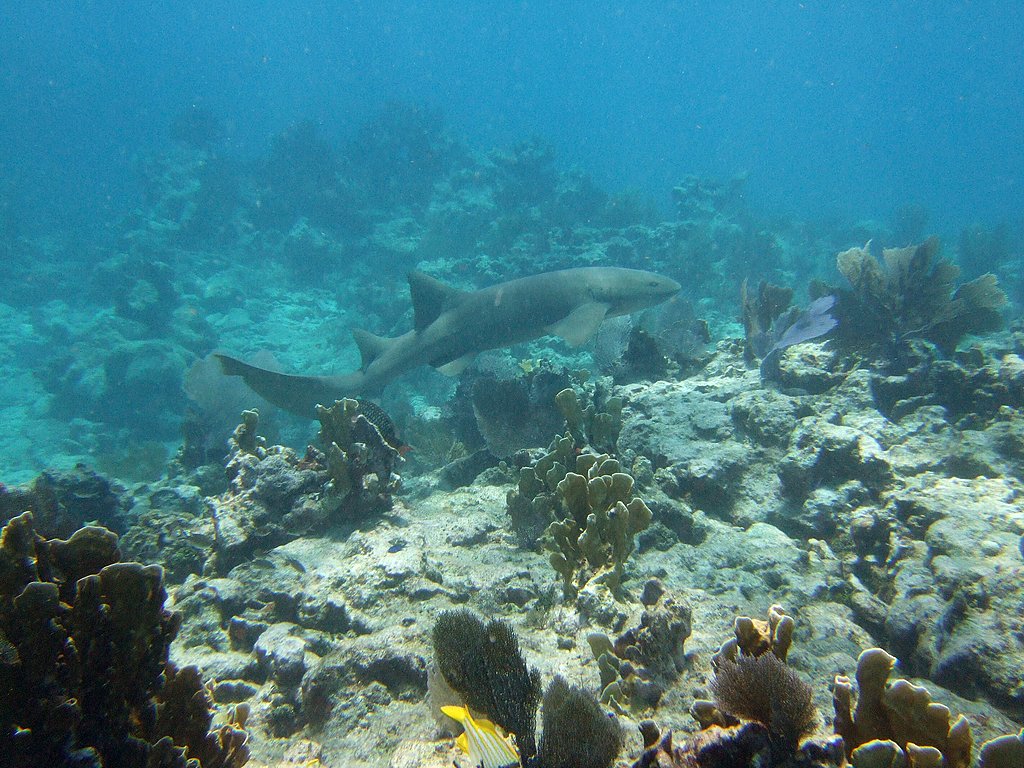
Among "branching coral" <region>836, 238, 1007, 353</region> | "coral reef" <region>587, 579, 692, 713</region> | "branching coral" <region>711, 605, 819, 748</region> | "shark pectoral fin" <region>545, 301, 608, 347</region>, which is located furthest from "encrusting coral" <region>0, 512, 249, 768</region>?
"branching coral" <region>836, 238, 1007, 353</region>

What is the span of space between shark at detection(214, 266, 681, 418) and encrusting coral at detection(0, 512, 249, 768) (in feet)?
18.3

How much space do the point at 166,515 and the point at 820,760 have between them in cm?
651

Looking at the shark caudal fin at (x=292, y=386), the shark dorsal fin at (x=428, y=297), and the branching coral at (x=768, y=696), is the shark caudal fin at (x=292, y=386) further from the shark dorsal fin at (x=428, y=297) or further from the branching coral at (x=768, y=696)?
the branching coral at (x=768, y=696)

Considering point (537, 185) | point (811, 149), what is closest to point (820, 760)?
point (537, 185)

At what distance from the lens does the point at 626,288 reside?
8.00m

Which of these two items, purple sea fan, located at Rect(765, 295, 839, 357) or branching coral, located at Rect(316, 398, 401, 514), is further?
purple sea fan, located at Rect(765, 295, 839, 357)

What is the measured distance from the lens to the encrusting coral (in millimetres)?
1442

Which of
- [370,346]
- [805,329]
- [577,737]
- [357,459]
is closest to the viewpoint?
[577,737]

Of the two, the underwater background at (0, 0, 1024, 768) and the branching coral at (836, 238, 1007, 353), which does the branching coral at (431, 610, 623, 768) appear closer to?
the underwater background at (0, 0, 1024, 768)

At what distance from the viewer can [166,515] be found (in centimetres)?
566

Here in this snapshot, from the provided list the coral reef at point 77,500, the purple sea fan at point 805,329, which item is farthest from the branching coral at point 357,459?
the purple sea fan at point 805,329

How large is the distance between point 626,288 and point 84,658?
25.0 ft

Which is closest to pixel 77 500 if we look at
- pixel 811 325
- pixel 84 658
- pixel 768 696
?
pixel 84 658

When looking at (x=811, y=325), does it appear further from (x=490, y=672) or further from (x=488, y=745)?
(x=488, y=745)
